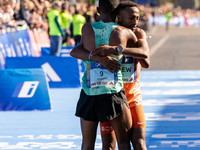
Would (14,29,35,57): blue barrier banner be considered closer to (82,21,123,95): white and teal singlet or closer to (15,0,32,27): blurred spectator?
(15,0,32,27): blurred spectator

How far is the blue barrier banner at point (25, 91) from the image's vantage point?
7820 millimetres

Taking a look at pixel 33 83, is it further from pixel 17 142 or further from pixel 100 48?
pixel 100 48

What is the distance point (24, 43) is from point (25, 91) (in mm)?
5736

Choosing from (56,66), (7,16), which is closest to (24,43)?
(7,16)

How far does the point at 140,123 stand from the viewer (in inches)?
150

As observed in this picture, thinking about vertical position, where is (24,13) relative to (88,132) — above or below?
below

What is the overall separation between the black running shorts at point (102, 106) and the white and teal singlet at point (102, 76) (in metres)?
0.05

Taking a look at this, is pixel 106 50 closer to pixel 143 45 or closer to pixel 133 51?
pixel 133 51

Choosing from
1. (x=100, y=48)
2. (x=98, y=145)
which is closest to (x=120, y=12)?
(x=100, y=48)

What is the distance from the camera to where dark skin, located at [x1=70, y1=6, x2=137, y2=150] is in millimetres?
3570

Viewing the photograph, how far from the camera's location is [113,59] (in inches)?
141

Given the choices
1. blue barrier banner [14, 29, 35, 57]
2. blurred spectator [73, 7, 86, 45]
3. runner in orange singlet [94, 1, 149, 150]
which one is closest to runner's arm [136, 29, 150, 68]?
runner in orange singlet [94, 1, 149, 150]

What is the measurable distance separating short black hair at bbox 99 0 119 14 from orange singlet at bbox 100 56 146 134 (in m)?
0.48

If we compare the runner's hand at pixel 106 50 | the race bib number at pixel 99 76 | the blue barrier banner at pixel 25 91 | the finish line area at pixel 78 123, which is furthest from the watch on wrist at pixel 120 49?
the blue barrier banner at pixel 25 91
